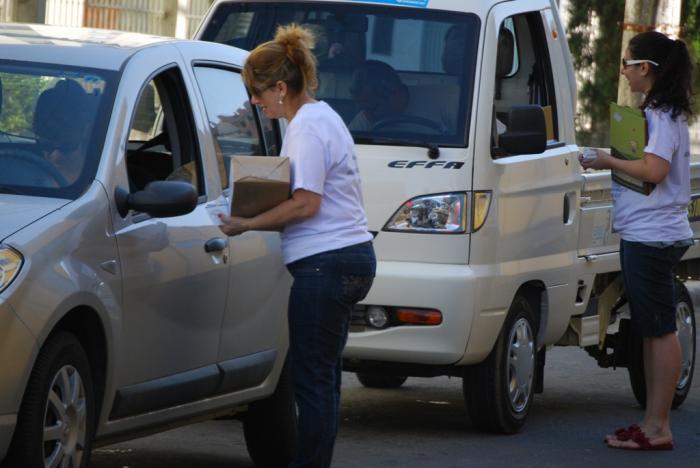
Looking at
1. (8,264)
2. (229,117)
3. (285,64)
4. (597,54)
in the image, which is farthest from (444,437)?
(597,54)

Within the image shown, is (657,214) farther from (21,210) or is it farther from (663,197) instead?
(21,210)

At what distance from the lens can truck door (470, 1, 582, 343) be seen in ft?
27.4

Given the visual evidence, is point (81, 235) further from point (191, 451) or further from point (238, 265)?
point (191, 451)

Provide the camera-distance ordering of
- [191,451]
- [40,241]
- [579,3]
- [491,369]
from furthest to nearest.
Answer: [579,3] → [491,369] → [191,451] → [40,241]

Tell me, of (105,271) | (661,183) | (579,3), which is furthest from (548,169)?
(579,3)

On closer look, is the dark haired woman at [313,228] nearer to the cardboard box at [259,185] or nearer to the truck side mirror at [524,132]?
the cardboard box at [259,185]

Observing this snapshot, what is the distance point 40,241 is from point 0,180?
0.56 meters

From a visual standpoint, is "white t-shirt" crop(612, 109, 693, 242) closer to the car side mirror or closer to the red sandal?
the red sandal

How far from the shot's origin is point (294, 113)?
237 inches

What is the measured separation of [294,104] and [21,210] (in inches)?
42.3

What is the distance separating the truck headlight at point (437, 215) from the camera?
26.9 ft

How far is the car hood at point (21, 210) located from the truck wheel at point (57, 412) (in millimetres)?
367

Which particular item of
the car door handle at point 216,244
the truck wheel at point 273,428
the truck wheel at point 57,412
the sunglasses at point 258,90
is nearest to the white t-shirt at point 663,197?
the truck wheel at point 273,428

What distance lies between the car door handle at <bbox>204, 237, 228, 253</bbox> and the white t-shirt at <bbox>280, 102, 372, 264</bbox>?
1.52 ft
